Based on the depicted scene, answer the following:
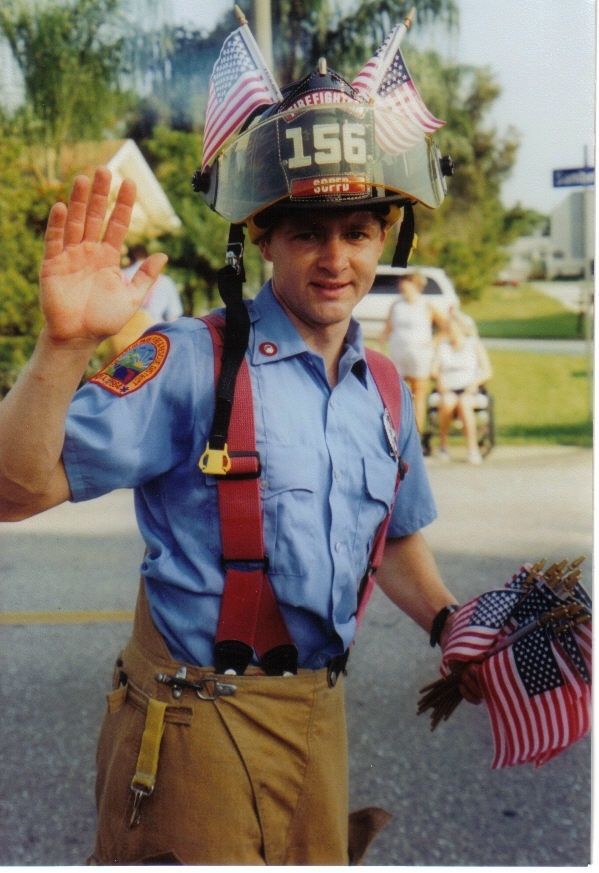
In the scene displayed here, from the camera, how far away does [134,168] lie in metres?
12.5

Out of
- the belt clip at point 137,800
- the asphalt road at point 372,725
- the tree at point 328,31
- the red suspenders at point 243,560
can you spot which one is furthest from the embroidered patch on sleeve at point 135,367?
the tree at point 328,31

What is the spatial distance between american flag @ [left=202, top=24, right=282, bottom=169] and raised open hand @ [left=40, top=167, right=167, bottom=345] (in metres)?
0.53

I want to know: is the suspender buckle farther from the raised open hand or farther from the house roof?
the house roof

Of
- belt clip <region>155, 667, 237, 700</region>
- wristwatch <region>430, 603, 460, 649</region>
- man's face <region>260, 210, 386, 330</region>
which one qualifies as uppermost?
man's face <region>260, 210, 386, 330</region>

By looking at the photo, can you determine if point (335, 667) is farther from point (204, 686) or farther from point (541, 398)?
point (541, 398)

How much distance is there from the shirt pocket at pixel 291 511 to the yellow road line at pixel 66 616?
11.4 feet

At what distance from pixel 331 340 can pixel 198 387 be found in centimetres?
38

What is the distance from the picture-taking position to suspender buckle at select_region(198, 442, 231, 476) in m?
1.76

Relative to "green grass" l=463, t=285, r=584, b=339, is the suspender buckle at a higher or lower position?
higher

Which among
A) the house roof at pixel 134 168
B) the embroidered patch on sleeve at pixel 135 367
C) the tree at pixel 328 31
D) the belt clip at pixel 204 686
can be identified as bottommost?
the belt clip at pixel 204 686

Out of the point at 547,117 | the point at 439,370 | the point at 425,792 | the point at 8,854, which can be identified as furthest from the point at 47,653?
the point at 439,370

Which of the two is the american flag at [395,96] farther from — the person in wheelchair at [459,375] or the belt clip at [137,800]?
the person in wheelchair at [459,375]

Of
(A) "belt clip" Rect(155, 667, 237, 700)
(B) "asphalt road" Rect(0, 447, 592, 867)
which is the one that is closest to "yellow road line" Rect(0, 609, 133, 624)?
(B) "asphalt road" Rect(0, 447, 592, 867)

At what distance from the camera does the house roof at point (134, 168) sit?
11570 millimetres
